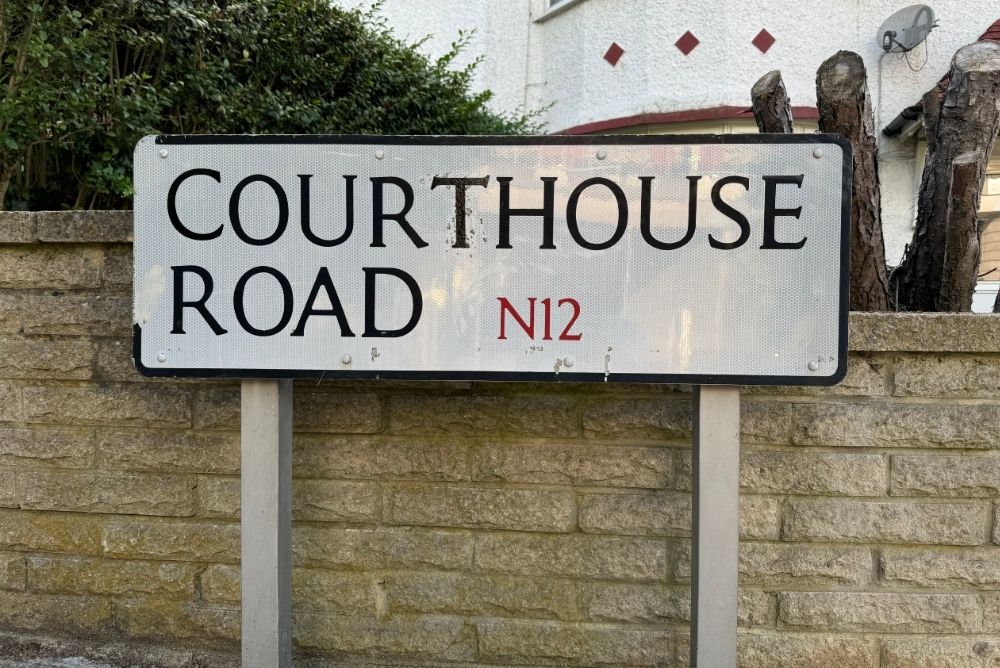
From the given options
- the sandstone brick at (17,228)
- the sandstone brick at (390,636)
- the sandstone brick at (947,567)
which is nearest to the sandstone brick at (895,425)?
the sandstone brick at (947,567)

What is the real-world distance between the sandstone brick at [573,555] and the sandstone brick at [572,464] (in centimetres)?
19

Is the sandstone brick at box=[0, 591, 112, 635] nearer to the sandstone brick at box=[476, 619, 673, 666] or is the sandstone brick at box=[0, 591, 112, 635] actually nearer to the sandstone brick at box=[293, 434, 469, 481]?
the sandstone brick at box=[293, 434, 469, 481]

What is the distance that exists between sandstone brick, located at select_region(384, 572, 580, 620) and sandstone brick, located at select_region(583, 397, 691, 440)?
533mm

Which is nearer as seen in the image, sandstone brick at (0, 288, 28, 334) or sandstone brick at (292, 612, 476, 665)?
sandstone brick at (292, 612, 476, 665)

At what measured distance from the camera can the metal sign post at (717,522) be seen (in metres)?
1.96

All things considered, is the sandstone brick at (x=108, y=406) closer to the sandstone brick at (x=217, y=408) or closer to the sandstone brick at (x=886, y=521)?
the sandstone brick at (x=217, y=408)

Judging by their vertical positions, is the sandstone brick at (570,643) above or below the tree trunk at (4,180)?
below

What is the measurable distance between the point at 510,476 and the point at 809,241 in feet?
3.88

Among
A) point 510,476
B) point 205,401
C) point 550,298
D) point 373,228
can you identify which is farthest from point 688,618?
point 205,401

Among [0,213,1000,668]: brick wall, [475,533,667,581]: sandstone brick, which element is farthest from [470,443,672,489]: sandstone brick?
[475,533,667,581]: sandstone brick

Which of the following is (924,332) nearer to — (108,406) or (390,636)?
(390,636)

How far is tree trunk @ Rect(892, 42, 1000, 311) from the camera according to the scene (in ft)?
8.04

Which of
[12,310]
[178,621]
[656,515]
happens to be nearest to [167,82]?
[12,310]

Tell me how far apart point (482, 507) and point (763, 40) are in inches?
205
